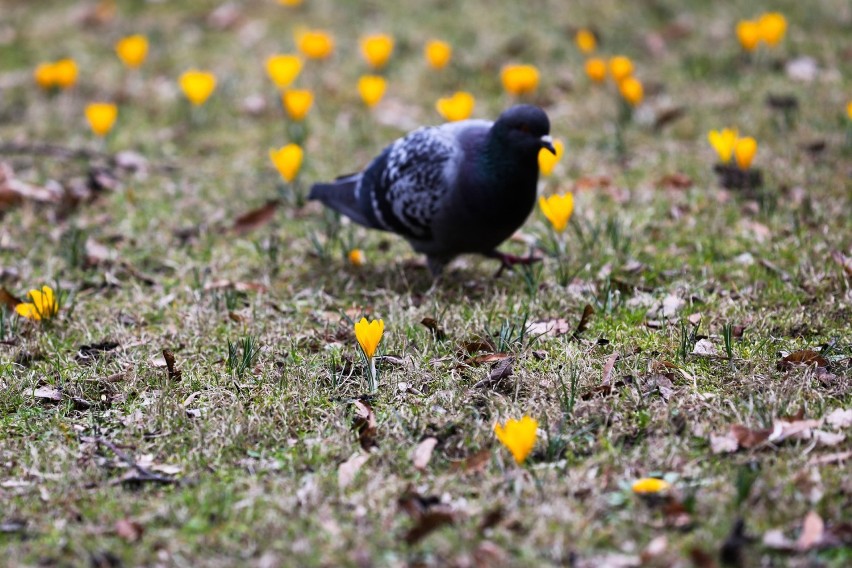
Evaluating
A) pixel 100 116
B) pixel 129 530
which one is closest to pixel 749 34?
pixel 100 116

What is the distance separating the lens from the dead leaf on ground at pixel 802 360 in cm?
362

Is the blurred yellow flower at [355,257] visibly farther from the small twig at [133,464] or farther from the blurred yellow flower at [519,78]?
the blurred yellow flower at [519,78]

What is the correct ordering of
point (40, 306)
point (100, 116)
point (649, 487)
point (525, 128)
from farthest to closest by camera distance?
point (100, 116), point (525, 128), point (40, 306), point (649, 487)

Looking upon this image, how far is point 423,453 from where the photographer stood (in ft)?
10.7

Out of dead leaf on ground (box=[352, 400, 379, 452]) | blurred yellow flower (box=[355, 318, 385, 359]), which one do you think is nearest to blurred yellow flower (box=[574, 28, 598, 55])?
blurred yellow flower (box=[355, 318, 385, 359])

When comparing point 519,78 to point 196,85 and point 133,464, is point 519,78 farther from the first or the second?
point 133,464

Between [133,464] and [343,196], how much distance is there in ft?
6.80

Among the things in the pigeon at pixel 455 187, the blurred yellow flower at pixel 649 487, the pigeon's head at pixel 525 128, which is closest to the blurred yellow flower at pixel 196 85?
the pigeon at pixel 455 187

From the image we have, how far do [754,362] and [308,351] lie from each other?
5.74 feet

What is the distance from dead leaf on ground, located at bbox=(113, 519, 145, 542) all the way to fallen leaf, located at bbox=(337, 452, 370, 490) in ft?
2.00

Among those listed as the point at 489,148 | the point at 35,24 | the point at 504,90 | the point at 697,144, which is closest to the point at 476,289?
the point at 489,148

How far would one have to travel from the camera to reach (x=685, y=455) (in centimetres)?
317

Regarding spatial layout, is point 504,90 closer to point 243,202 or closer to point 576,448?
point 243,202

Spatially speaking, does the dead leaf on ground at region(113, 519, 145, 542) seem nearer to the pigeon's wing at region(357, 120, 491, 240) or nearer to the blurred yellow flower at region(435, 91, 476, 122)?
the pigeon's wing at region(357, 120, 491, 240)
